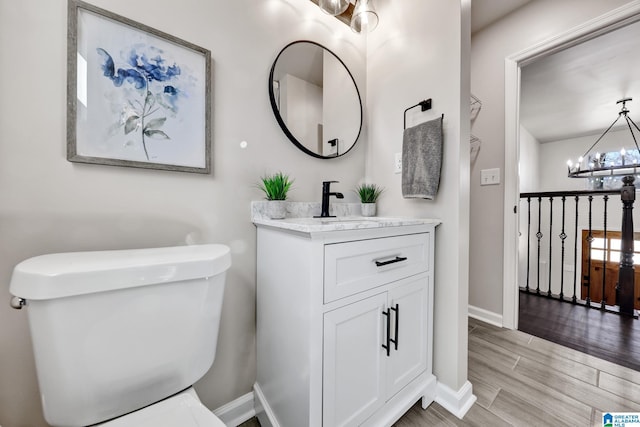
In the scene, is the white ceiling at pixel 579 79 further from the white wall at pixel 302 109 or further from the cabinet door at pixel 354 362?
the cabinet door at pixel 354 362

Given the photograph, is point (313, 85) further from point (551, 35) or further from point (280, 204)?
point (551, 35)

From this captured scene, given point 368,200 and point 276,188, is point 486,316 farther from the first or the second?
point 276,188

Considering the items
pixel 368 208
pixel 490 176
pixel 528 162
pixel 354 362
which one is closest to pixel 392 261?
pixel 354 362

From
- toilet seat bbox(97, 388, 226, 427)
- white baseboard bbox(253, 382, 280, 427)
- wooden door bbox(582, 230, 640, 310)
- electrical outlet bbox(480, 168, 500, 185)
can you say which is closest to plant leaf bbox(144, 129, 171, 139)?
toilet seat bbox(97, 388, 226, 427)

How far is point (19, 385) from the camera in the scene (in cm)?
75

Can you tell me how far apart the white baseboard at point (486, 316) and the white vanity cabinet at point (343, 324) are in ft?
3.96

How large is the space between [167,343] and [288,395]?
491mm

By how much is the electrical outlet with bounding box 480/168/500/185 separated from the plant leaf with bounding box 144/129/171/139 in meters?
2.33

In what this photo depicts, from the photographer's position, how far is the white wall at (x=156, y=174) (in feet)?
2.40

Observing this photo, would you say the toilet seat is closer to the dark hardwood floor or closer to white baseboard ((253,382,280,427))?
white baseboard ((253,382,280,427))

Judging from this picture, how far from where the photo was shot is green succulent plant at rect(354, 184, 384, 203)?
1513mm

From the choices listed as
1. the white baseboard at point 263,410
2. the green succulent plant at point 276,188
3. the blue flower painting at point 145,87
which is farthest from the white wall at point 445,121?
the blue flower painting at point 145,87

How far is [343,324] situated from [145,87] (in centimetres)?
114

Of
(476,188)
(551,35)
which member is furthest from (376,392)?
(551,35)
